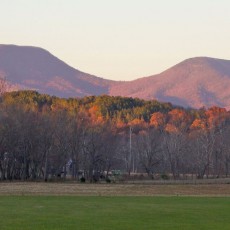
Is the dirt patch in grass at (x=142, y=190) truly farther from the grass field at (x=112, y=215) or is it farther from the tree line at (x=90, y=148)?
the tree line at (x=90, y=148)

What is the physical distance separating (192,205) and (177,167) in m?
55.2

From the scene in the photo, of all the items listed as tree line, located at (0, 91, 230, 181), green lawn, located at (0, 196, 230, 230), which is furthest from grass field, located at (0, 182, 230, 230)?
tree line, located at (0, 91, 230, 181)

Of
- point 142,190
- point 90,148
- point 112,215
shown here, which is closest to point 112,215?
point 112,215

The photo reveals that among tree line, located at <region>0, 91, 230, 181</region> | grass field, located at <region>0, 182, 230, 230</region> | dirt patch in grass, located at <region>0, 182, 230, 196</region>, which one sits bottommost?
grass field, located at <region>0, 182, 230, 230</region>

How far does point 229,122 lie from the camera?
5187 inches

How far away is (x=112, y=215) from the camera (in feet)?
103

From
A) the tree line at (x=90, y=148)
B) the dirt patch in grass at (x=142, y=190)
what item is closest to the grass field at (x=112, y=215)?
the dirt patch in grass at (x=142, y=190)

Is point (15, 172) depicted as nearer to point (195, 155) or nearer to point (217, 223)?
point (195, 155)

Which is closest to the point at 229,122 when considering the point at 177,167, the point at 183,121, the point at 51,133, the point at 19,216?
the point at 183,121

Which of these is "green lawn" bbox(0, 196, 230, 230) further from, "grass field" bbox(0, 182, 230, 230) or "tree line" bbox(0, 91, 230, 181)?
"tree line" bbox(0, 91, 230, 181)

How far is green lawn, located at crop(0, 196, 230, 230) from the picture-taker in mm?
27102

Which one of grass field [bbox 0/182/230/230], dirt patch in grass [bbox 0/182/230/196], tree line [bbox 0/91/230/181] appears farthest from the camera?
tree line [bbox 0/91/230/181]

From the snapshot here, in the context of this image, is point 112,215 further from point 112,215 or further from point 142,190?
point 142,190

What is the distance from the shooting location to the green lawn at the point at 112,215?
27.1 meters
